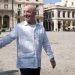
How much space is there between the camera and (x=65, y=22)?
10350 centimetres

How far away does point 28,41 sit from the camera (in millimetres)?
4891

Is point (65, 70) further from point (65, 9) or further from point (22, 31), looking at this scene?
point (65, 9)

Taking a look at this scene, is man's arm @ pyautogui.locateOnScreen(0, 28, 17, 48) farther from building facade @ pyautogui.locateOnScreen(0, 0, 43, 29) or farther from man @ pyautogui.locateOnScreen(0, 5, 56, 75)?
building facade @ pyautogui.locateOnScreen(0, 0, 43, 29)

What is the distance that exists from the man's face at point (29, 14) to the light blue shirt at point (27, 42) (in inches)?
3.2

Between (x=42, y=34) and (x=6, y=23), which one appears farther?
(x=6, y=23)

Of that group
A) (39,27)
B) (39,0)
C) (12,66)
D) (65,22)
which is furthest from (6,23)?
(39,27)

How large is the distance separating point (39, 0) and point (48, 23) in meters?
11.9

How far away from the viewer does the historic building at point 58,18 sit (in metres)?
104

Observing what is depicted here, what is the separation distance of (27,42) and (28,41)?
0.8 inches

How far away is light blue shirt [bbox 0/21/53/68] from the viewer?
4.86 metres

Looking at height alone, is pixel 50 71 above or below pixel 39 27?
below

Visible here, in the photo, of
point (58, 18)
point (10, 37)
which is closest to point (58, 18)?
point (58, 18)

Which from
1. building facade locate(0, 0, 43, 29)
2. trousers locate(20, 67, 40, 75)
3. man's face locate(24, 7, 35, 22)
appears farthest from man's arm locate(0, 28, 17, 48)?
building facade locate(0, 0, 43, 29)

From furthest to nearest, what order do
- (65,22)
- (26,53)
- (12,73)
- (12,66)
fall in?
(65,22) → (12,66) → (12,73) → (26,53)
